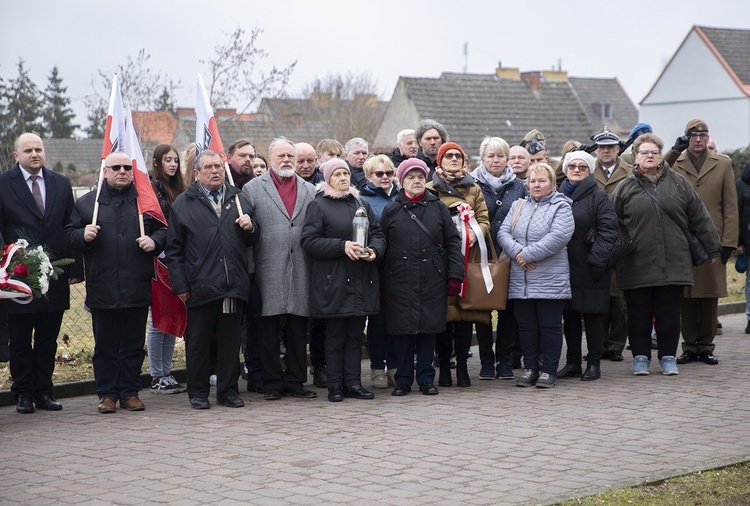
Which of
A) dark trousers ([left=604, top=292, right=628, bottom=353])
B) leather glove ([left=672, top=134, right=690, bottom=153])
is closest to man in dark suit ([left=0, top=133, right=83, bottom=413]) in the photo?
dark trousers ([left=604, top=292, right=628, bottom=353])

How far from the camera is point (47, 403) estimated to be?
8680mm

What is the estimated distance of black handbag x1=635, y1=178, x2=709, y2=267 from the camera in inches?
382

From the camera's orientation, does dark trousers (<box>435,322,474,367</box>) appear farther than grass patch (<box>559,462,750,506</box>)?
Yes

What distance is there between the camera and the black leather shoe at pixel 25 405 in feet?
28.0

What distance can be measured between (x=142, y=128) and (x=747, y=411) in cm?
1370

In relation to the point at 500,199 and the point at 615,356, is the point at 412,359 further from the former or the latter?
the point at 615,356

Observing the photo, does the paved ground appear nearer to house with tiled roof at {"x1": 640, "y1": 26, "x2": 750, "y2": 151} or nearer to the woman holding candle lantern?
the woman holding candle lantern

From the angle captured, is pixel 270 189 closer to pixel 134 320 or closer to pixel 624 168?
pixel 134 320

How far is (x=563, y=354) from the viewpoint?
37.3 ft

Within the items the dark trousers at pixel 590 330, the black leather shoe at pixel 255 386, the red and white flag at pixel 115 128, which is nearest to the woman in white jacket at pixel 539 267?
the dark trousers at pixel 590 330

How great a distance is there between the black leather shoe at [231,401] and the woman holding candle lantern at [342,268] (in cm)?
77

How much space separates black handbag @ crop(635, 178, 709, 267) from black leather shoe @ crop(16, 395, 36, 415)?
19.1ft

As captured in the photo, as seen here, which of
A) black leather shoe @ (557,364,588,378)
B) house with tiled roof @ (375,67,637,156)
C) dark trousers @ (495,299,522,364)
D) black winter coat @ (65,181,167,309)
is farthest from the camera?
house with tiled roof @ (375,67,637,156)

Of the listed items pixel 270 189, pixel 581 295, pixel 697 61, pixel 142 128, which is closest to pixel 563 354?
pixel 581 295
